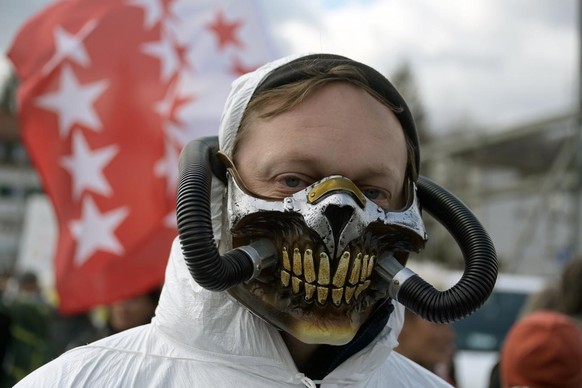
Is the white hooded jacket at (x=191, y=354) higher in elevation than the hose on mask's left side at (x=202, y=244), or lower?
lower

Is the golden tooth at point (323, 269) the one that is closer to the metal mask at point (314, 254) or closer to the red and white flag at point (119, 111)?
the metal mask at point (314, 254)

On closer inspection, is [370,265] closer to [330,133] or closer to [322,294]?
[322,294]

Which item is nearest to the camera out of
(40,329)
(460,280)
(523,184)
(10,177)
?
(460,280)

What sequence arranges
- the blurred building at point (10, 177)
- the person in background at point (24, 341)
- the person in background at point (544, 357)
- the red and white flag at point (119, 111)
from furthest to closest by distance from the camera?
the blurred building at point (10, 177) → the person in background at point (24, 341) → the red and white flag at point (119, 111) → the person in background at point (544, 357)

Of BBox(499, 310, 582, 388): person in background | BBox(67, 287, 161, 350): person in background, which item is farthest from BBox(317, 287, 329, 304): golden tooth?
BBox(67, 287, 161, 350): person in background

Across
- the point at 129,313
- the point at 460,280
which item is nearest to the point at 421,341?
the point at 129,313

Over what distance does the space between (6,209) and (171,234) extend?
52.6m

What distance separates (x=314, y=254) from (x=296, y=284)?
7 centimetres

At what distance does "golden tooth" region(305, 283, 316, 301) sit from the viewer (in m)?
1.52

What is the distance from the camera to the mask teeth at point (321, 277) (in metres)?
1.52

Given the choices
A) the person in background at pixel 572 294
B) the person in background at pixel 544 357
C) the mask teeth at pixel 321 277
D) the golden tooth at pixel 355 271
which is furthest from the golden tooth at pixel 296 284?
the person in background at pixel 572 294

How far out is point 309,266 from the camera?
1.52 meters

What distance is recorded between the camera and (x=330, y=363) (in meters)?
1.67

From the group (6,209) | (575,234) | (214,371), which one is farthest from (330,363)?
(6,209)
